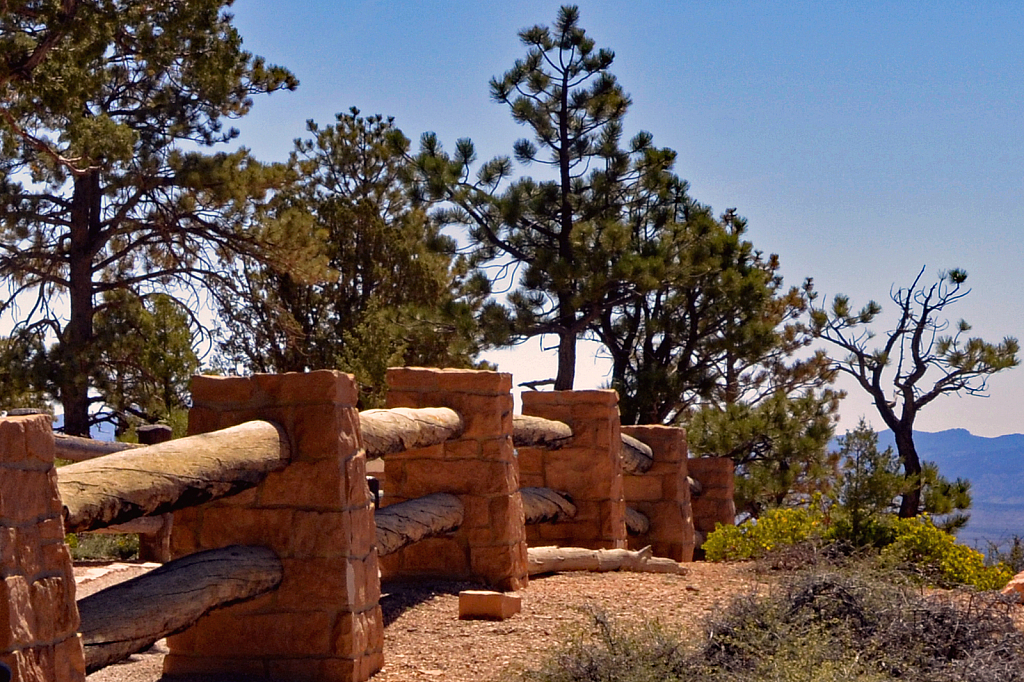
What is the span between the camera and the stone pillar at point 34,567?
2.98 metres

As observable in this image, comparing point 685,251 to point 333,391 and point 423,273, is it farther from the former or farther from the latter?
point 333,391

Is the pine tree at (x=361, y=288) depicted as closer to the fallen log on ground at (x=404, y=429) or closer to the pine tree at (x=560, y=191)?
the pine tree at (x=560, y=191)

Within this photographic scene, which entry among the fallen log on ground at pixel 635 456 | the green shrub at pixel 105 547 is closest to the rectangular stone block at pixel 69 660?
the fallen log on ground at pixel 635 456

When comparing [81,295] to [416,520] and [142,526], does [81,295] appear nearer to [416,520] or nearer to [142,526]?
[142,526]

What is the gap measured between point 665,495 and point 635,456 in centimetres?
85

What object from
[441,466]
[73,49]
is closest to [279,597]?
[441,466]

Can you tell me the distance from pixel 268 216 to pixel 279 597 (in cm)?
1471

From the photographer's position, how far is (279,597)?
4.85m

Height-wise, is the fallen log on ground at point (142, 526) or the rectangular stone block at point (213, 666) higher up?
the fallen log on ground at point (142, 526)

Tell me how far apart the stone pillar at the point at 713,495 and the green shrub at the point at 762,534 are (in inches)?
93.1

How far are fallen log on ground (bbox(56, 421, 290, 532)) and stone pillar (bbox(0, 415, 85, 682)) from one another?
0.20 m

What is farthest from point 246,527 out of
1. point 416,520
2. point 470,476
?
point 470,476

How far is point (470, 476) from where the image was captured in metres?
7.03

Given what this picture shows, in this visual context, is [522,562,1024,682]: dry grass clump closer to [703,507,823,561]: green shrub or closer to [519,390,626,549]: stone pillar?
[519,390,626,549]: stone pillar
